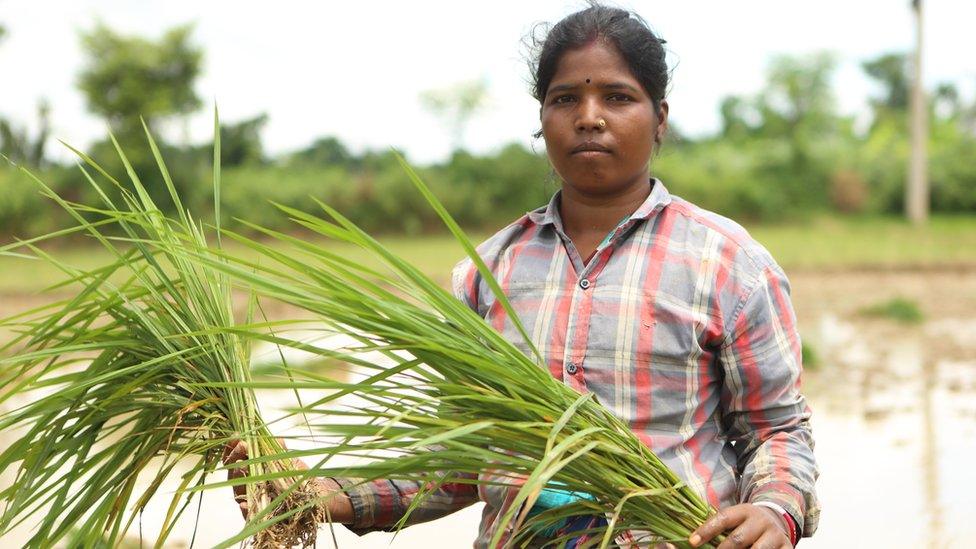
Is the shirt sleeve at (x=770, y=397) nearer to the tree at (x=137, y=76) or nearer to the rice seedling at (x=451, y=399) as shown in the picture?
the rice seedling at (x=451, y=399)

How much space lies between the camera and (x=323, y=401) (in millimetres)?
1292

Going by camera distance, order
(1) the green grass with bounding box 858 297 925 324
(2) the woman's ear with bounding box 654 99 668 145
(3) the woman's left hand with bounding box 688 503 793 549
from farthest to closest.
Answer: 1. (1) the green grass with bounding box 858 297 925 324
2. (2) the woman's ear with bounding box 654 99 668 145
3. (3) the woman's left hand with bounding box 688 503 793 549

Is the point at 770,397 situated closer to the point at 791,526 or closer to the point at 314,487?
the point at 791,526

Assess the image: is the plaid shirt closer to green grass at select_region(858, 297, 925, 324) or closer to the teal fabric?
the teal fabric

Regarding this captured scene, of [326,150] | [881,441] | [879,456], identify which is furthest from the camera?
[326,150]

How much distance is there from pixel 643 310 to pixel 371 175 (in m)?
19.6

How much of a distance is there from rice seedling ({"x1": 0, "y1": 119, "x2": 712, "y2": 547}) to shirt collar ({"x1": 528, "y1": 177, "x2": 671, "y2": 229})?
39cm

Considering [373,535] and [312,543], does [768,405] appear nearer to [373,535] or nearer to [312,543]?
[312,543]

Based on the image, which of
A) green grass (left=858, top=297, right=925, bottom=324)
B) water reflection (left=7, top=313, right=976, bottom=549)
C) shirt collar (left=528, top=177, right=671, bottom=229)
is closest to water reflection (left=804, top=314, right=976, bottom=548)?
water reflection (left=7, top=313, right=976, bottom=549)

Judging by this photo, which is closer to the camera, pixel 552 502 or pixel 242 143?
pixel 552 502

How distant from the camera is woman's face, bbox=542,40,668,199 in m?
1.66

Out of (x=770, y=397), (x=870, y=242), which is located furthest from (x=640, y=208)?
(x=870, y=242)

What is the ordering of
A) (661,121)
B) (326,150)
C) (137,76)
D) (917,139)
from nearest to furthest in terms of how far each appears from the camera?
1. (661,121)
2. (917,139)
3. (137,76)
4. (326,150)

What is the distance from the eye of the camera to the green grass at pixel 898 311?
930 cm
